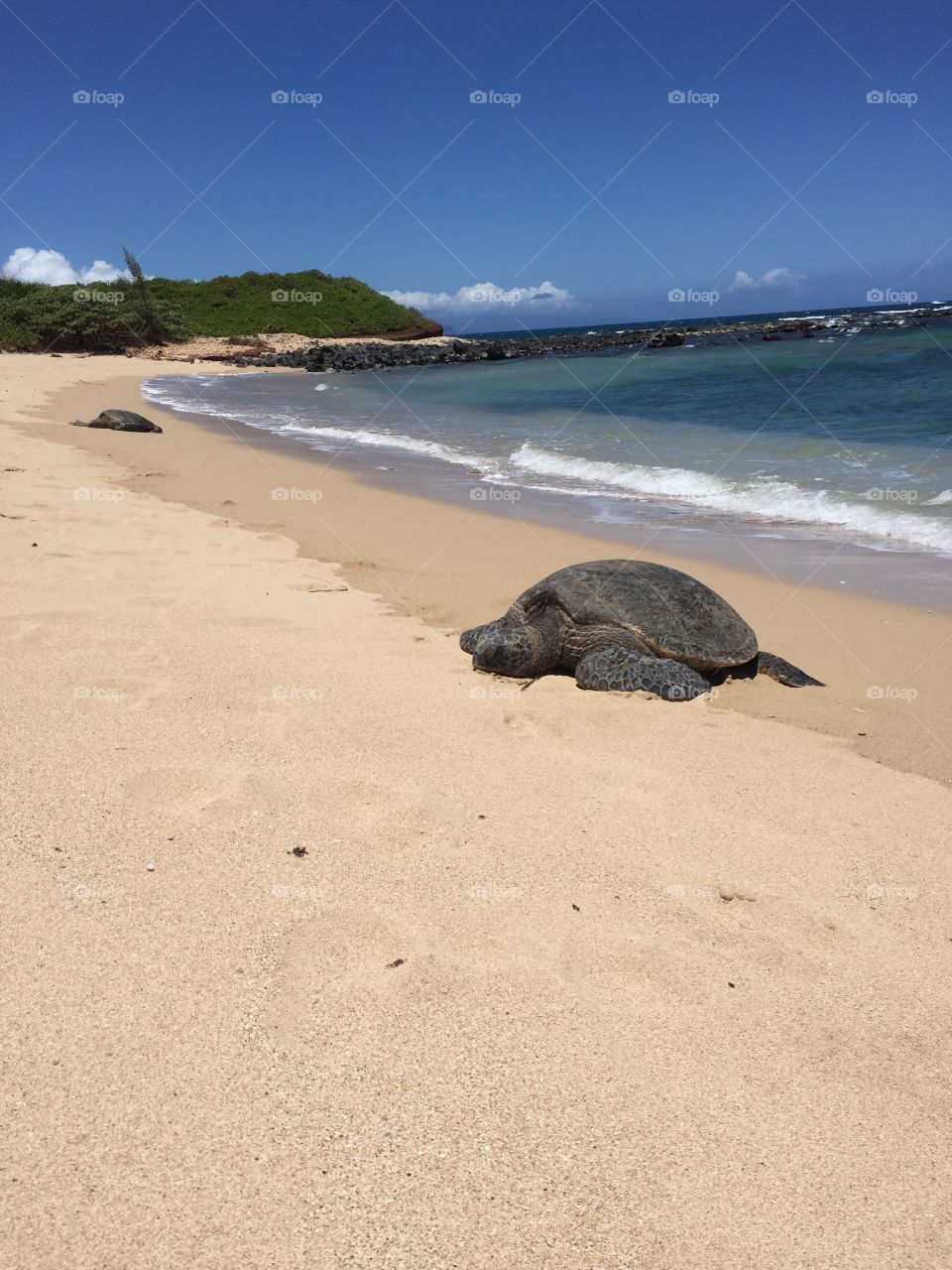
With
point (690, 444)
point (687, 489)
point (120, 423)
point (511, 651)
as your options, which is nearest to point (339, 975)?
point (511, 651)

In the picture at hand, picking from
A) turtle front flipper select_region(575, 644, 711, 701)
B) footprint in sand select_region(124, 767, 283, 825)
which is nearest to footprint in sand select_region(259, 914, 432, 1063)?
footprint in sand select_region(124, 767, 283, 825)

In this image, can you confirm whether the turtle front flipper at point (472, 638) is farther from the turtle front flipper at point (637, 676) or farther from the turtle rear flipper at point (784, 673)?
the turtle rear flipper at point (784, 673)

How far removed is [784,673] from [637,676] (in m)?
1.11

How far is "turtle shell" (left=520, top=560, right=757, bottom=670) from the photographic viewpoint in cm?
538

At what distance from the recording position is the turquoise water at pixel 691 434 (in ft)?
32.8

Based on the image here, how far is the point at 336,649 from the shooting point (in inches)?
200

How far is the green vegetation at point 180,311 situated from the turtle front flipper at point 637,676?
37.3 meters

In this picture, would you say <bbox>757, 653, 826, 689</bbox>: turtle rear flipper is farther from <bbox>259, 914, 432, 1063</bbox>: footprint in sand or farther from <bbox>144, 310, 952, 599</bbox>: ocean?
<bbox>259, 914, 432, 1063</bbox>: footprint in sand

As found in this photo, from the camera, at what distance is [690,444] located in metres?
15.5

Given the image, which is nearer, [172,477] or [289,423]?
[172,477]

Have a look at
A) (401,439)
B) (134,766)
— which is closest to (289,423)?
(401,439)

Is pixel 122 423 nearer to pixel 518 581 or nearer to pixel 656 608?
pixel 518 581

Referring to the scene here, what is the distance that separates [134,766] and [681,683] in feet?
10.5

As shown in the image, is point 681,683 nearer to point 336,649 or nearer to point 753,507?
point 336,649
